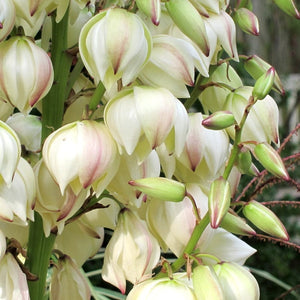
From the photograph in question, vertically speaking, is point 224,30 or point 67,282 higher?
point 224,30

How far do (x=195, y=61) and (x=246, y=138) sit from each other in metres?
0.06

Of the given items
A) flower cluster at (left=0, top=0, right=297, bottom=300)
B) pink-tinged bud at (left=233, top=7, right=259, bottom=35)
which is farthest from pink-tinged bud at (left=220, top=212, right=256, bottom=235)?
pink-tinged bud at (left=233, top=7, right=259, bottom=35)

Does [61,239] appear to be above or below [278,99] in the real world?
above

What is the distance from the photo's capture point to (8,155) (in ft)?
0.99

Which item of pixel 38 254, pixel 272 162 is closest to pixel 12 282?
pixel 38 254

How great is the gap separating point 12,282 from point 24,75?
102mm

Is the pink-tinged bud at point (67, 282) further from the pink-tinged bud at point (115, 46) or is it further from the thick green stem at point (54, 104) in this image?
the pink-tinged bud at point (115, 46)

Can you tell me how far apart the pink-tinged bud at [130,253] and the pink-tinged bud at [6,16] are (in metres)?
0.12

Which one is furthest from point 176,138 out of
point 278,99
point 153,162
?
point 278,99

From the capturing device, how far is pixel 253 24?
0.35m

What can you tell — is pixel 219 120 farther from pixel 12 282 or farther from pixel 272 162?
pixel 12 282

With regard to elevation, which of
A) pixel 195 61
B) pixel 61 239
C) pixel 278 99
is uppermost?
pixel 195 61

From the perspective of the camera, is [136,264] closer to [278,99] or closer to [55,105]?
[55,105]

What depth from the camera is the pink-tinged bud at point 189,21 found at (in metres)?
0.31
